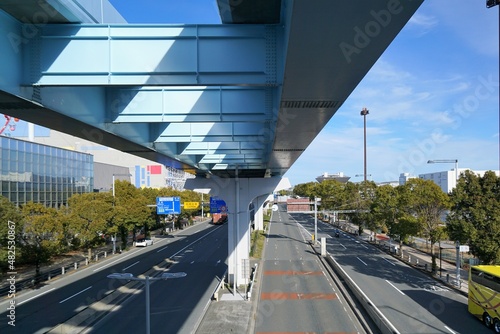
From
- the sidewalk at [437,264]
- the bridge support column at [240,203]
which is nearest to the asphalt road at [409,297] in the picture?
the sidewalk at [437,264]

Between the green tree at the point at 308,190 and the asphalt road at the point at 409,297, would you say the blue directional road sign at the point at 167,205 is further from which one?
the green tree at the point at 308,190

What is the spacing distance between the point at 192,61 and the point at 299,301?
16.4 m

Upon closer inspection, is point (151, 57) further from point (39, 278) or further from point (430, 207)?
point (430, 207)

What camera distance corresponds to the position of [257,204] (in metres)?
50.7

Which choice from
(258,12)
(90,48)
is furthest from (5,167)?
(258,12)

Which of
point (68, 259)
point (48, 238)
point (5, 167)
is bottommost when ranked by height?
point (68, 259)

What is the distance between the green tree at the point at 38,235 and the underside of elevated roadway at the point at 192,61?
1781 cm

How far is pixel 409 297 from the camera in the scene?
66.5ft

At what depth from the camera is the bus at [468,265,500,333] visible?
15.2 meters

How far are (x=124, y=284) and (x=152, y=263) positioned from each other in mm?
7672

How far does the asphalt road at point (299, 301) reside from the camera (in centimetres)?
1563

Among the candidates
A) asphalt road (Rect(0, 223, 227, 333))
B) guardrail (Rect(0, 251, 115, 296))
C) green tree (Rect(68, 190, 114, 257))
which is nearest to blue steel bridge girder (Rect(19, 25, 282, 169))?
asphalt road (Rect(0, 223, 227, 333))

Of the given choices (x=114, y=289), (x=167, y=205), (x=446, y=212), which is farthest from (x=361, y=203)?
(x=114, y=289)

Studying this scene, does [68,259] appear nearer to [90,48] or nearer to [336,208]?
[90,48]
